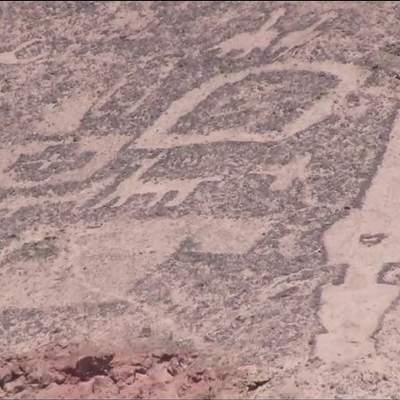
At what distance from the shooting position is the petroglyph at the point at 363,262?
6.37 m

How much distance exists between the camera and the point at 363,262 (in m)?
7.08

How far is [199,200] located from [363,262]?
1.63 meters

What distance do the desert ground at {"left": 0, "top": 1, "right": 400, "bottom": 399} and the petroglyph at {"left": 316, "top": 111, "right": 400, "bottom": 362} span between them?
0.6 inches

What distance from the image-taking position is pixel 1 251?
7762 mm

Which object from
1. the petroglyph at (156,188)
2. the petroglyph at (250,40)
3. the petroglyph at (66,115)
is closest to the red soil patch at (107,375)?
the petroglyph at (156,188)

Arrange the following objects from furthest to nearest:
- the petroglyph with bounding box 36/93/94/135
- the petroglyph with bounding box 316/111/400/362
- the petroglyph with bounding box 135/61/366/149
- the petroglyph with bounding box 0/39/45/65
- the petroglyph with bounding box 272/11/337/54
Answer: the petroglyph with bounding box 0/39/45/65, the petroglyph with bounding box 272/11/337/54, the petroglyph with bounding box 36/93/94/135, the petroglyph with bounding box 135/61/366/149, the petroglyph with bounding box 316/111/400/362

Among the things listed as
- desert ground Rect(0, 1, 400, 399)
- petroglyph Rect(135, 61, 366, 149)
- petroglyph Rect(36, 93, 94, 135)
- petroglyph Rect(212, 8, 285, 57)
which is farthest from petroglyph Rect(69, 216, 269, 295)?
petroglyph Rect(212, 8, 285, 57)

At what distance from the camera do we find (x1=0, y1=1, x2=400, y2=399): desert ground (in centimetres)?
644

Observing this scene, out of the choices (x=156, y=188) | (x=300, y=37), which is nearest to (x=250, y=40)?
(x=300, y=37)

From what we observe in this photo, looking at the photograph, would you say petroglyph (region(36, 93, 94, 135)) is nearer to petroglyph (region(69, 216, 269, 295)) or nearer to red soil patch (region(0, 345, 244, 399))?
petroglyph (region(69, 216, 269, 295))

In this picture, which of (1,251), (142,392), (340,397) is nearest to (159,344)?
(142,392)

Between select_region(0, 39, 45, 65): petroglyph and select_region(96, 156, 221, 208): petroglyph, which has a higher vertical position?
select_region(0, 39, 45, 65): petroglyph

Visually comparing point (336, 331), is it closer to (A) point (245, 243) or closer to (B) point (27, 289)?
(A) point (245, 243)

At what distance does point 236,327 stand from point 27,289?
1807mm
